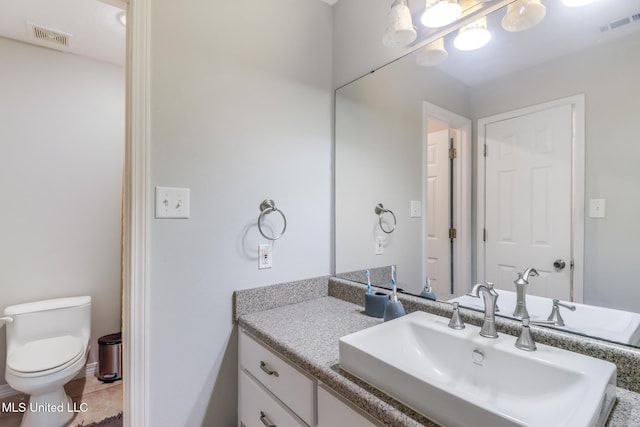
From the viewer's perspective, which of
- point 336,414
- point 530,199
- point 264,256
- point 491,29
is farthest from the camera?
point 264,256

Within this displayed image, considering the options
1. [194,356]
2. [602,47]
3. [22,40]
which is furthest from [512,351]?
[22,40]

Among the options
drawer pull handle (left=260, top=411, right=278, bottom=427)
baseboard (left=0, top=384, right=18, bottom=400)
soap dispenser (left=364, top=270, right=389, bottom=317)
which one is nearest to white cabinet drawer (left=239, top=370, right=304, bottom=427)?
drawer pull handle (left=260, top=411, right=278, bottom=427)

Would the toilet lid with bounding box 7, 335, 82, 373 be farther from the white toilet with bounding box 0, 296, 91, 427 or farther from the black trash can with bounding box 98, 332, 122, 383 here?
the black trash can with bounding box 98, 332, 122, 383

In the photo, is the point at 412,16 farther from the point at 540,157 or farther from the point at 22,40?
the point at 22,40

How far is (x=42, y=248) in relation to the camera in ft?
6.65

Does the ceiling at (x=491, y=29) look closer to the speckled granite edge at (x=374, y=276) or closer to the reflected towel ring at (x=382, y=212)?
the reflected towel ring at (x=382, y=212)

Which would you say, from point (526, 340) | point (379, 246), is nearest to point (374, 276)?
point (379, 246)

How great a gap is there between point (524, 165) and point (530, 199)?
0.11m

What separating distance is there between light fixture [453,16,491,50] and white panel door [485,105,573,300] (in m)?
0.32

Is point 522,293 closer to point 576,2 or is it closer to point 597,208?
point 597,208

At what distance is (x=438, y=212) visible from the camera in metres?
1.28

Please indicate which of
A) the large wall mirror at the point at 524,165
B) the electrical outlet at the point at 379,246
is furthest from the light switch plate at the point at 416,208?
the electrical outlet at the point at 379,246

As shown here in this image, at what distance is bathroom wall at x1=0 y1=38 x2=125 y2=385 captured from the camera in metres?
1.95

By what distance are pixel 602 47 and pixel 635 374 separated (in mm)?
867
